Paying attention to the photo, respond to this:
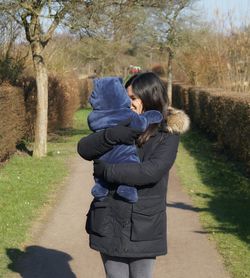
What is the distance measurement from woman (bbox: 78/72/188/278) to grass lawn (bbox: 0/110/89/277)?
2.38 metres

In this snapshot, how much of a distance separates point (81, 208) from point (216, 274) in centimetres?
348

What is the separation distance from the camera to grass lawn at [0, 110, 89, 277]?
646cm

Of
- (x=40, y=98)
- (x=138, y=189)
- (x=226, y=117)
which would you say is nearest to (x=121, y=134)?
(x=138, y=189)

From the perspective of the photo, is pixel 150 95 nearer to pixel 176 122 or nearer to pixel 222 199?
pixel 176 122

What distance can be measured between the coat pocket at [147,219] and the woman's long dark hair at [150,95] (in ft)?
1.18

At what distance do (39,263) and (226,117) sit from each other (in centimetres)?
882

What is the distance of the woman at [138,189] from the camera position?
3195 mm

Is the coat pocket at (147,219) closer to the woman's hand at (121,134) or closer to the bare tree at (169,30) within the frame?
the woman's hand at (121,134)

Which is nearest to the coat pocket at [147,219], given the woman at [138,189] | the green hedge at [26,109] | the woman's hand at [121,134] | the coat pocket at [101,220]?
the woman at [138,189]

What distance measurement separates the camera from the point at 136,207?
3250 mm

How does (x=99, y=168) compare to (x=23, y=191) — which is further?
(x=23, y=191)

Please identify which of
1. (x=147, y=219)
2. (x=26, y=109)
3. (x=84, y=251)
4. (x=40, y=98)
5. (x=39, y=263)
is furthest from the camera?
(x=26, y=109)

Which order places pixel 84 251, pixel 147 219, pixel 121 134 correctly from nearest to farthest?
pixel 121 134, pixel 147 219, pixel 84 251

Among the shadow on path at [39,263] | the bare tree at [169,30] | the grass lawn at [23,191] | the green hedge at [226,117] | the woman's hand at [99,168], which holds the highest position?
the bare tree at [169,30]
